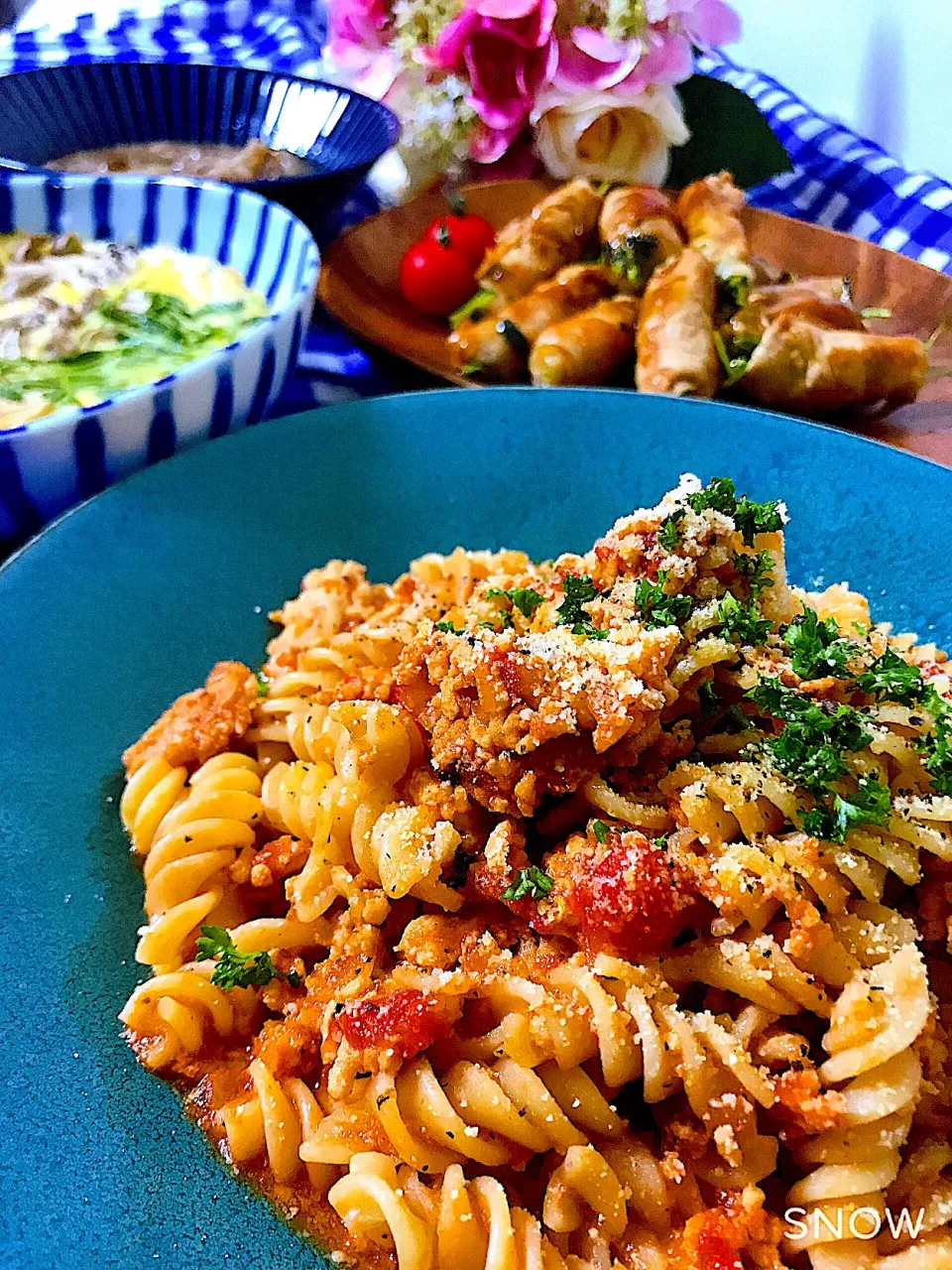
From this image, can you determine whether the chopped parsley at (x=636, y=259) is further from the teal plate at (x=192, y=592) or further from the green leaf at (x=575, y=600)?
the green leaf at (x=575, y=600)

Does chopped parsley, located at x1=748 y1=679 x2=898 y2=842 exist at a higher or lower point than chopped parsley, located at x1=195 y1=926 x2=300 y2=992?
higher

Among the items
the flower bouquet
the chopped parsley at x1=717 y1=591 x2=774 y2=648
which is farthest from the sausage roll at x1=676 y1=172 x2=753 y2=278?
the chopped parsley at x1=717 y1=591 x2=774 y2=648

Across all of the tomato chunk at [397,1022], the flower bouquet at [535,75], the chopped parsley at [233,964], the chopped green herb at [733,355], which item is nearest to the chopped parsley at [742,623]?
the tomato chunk at [397,1022]

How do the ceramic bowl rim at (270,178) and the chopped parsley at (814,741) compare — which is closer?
the chopped parsley at (814,741)

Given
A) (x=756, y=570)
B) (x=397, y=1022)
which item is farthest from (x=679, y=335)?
(x=397, y=1022)

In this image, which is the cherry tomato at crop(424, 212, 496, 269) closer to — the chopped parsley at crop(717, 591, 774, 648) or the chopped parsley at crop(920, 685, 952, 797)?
the chopped parsley at crop(717, 591, 774, 648)
